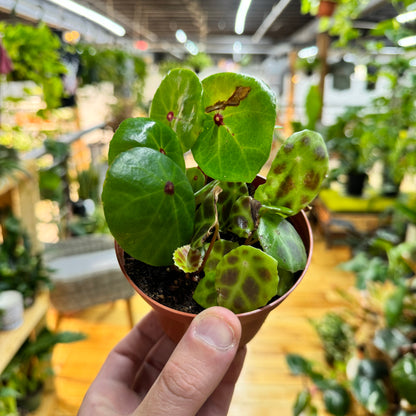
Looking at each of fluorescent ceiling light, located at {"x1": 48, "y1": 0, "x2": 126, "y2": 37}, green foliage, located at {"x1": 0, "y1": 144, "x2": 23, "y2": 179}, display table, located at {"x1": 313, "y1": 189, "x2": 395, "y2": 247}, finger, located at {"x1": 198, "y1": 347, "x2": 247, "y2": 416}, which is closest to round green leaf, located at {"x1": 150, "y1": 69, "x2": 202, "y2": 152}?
finger, located at {"x1": 198, "y1": 347, "x2": 247, "y2": 416}

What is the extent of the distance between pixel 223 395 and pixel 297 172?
47cm

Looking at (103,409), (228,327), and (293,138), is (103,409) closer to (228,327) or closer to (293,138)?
(228,327)

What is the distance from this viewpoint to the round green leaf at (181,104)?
16.0 inches

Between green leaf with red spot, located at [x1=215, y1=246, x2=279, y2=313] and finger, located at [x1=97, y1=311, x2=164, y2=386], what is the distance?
0.40 meters

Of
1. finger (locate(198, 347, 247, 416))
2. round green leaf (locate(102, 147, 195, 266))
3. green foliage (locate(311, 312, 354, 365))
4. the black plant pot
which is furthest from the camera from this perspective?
the black plant pot

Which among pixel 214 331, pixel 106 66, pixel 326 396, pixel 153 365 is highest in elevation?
pixel 106 66

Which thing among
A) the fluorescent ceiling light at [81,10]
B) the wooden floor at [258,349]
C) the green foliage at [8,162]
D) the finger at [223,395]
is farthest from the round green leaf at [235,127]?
the fluorescent ceiling light at [81,10]

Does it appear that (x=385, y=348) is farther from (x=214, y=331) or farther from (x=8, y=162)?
(x=8, y=162)

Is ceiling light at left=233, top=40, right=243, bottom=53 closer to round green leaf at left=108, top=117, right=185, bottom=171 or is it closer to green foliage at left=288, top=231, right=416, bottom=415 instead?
green foliage at left=288, top=231, right=416, bottom=415

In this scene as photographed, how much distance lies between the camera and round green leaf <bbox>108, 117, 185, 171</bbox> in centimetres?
40

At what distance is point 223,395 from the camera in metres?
0.67

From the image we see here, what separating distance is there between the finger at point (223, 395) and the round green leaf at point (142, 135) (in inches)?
16.5

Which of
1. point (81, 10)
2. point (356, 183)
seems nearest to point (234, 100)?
point (356, 183)

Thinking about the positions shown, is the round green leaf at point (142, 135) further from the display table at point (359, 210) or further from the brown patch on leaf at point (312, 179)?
the display table at point (359, 210)
